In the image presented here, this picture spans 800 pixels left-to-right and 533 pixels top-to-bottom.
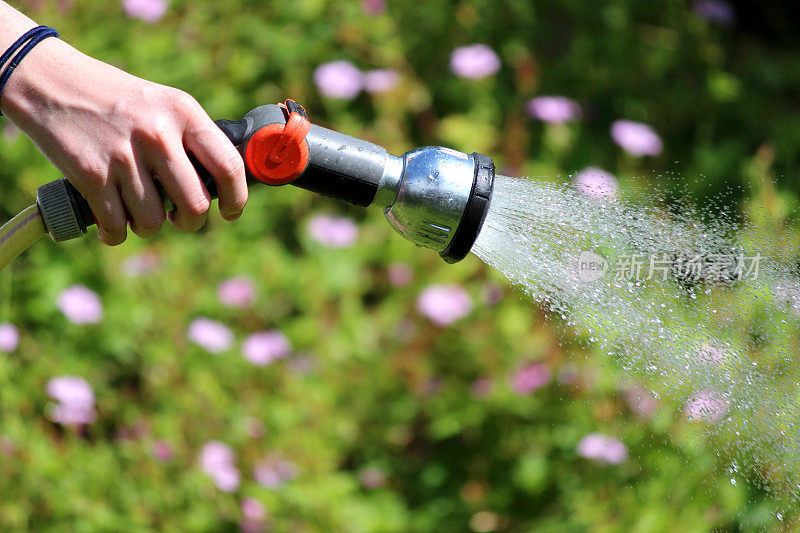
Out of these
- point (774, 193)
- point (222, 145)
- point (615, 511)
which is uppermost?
point (222, 145)

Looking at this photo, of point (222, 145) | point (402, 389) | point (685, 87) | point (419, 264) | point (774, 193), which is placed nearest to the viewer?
point (222, 145)

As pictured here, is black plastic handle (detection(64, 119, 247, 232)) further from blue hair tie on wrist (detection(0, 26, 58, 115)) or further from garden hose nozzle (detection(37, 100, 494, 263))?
blue hair tie on wrist (detection(0, 26, 58, 115))

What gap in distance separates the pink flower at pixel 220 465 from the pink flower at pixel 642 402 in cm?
91

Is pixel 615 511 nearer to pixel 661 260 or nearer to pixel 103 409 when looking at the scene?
pixel 661 260

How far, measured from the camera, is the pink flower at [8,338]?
1.94m

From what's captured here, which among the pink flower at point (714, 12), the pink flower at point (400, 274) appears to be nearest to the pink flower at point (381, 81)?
the pink flower at point (400, 274)

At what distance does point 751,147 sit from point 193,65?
5.98 ft

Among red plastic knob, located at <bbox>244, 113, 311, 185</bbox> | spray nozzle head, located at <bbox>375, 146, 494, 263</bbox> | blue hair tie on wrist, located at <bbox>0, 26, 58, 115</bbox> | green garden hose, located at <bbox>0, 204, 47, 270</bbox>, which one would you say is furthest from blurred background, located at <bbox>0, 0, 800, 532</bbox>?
blue hair tie on wrist, located at <bbox>0, 26, 58, 115</bbox>

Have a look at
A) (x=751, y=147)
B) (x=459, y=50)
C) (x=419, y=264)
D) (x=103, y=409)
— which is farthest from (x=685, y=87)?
(x=103, y=409)

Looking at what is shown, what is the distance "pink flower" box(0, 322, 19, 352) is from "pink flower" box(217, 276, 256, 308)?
52 cm

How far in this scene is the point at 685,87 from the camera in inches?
109

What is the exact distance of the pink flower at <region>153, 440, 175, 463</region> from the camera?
6.14 feet

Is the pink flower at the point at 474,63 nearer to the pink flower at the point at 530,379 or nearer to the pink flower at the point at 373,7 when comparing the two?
the pink flower at the point at 373,7

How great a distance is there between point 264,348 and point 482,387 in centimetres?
57
